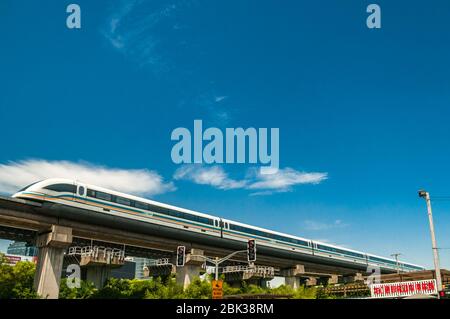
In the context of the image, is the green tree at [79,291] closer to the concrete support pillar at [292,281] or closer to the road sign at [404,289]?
the road sign at [404,289]

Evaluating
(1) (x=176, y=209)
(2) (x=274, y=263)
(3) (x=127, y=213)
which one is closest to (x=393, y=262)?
(2) (x=274, y=263)

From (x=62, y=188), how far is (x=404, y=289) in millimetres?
30317

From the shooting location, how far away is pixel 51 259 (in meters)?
37.0

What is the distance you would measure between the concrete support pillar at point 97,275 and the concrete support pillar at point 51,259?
33.1 ft

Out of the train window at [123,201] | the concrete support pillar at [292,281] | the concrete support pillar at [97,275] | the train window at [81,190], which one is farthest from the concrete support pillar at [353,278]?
the train window at [81,190]

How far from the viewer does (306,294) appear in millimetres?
43094

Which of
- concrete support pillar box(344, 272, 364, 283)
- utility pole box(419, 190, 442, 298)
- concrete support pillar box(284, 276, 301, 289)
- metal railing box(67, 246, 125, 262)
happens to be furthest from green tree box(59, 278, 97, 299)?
concrete support pillar box(344, 272, 364, 283)

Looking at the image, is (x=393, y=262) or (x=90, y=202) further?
(x=393, y=262)

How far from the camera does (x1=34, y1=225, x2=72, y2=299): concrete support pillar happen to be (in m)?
35.6

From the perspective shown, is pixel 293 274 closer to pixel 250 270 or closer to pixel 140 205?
pixel 250 270

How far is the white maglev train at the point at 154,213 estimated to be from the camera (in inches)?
1355
